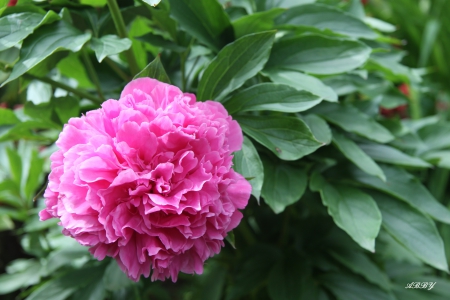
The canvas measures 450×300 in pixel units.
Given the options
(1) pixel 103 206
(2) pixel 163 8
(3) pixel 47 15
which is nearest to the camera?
(1) pixel 103 206

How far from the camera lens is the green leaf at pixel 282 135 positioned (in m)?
0.54

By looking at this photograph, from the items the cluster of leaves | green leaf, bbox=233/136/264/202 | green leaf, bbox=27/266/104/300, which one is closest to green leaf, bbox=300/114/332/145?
the cluster of leaves

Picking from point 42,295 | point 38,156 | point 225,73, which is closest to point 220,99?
point 225,73

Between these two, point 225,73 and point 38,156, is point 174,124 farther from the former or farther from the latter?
point 38,156

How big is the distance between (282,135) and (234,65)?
4.6 inches

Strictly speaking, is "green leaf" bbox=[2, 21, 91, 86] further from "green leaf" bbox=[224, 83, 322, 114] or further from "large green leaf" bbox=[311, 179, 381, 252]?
"large green leaf" bbox=[311, 179, 381, 252]

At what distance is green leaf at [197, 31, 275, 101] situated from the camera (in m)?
0.57

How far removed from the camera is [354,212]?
63cm

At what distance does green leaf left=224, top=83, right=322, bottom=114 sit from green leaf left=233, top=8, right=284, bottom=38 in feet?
0.43

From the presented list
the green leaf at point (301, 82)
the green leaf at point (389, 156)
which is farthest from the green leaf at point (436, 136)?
the green leaf at point (301, 82)

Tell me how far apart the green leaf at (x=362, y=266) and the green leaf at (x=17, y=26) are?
2.09 ft

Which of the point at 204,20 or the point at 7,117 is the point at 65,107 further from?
the point at 204,20

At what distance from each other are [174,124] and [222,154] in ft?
0.20

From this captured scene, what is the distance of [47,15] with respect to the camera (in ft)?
1.73
